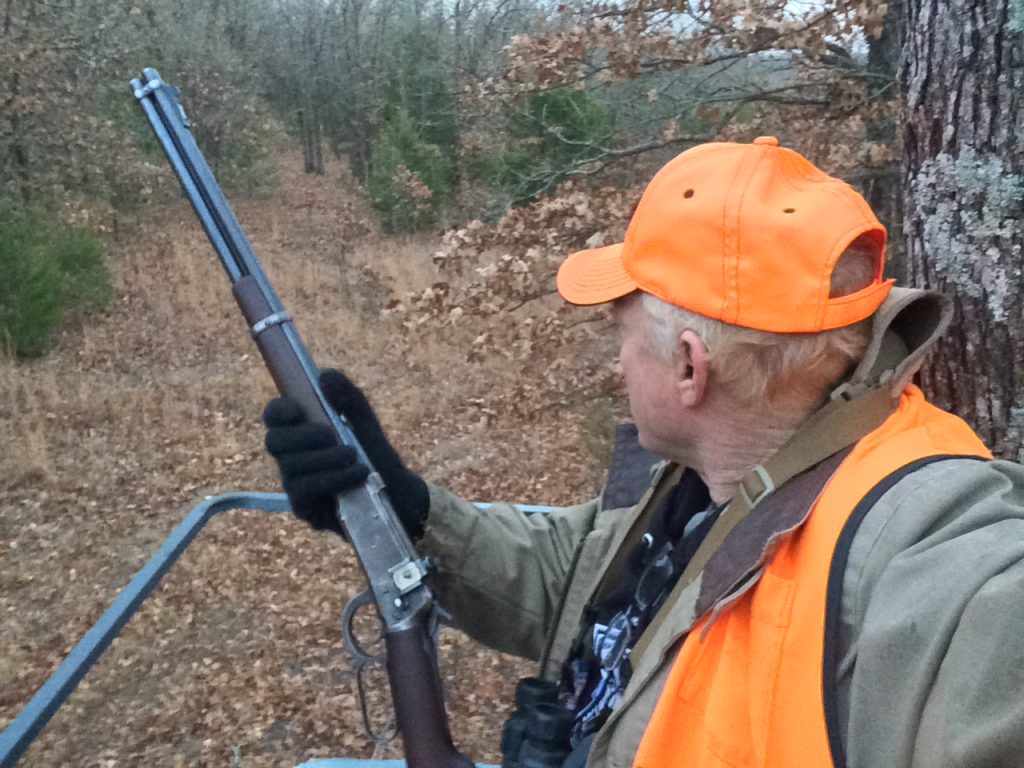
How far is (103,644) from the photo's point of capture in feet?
7.89

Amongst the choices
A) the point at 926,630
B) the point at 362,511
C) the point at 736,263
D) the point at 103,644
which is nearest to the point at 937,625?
the point at 926,630

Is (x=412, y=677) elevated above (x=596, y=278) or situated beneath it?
situated beneath

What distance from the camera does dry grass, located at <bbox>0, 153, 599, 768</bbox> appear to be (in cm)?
482

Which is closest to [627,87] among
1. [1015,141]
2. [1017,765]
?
[1015,141]

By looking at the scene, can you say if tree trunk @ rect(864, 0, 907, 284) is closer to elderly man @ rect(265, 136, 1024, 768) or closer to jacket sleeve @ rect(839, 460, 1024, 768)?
elderly man @ rect(265, 136, 1024, 768)

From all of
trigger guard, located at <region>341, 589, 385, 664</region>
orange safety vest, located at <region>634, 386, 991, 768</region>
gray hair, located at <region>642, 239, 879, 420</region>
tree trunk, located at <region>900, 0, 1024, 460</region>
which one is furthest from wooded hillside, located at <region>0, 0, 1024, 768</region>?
trigger guard, located at <region>341, 589, 385, 664</region>

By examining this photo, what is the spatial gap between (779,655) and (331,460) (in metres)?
1.20

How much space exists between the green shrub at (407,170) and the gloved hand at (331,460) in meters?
14.3

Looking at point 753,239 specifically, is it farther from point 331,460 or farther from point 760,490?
point 331,460

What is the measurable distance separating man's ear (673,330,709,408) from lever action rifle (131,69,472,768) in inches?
34.7

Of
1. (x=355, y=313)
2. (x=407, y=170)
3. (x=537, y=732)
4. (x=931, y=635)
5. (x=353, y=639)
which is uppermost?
(x=931, y=635)

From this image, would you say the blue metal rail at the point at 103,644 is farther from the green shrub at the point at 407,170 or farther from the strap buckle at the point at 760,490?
the green shrub at the point at 407,170

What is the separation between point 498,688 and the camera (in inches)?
199

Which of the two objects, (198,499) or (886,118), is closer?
(886,118)
